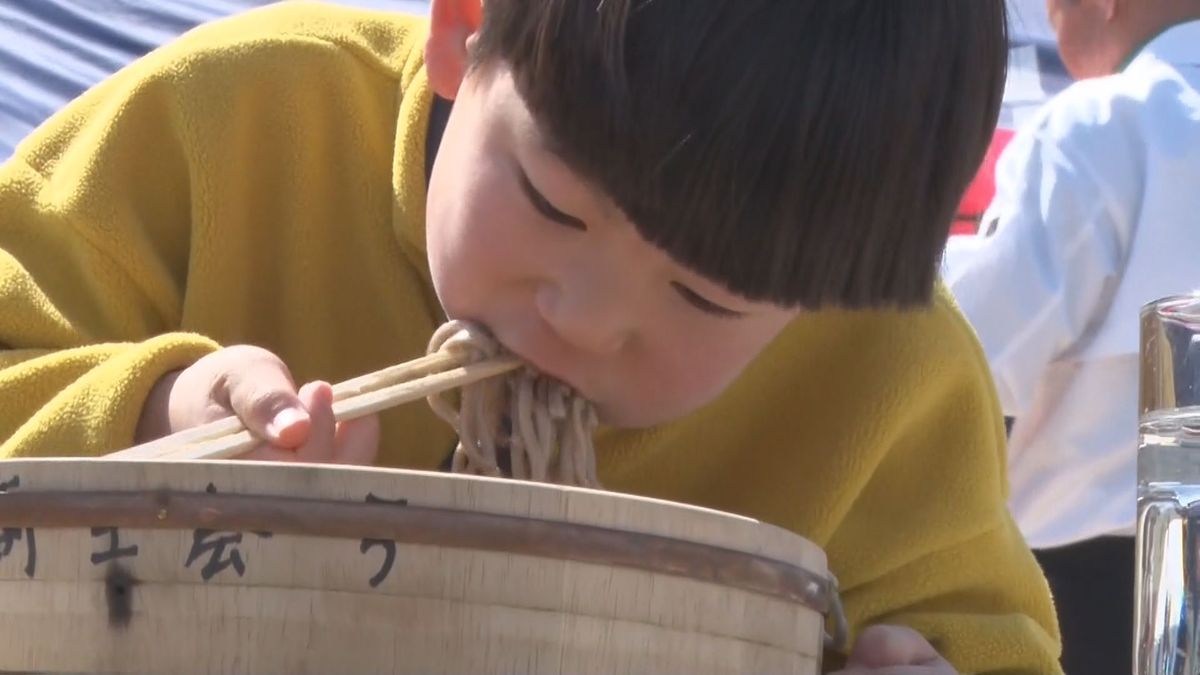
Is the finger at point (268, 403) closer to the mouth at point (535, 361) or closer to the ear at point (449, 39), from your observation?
the mouth at point (535, 361)

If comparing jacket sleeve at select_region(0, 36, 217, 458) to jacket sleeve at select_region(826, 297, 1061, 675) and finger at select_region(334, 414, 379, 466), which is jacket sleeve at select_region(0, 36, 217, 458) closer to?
finger at select_region(334, 414, 379, 466)

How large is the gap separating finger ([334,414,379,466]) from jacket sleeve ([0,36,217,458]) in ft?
0.28

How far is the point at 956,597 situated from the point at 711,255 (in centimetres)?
32

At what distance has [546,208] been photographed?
75 centimetres

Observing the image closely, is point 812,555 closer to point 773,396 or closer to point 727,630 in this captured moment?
point 727,630

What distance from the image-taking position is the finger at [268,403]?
2.21ft

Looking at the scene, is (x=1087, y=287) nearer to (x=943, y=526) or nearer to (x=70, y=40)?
(x=943, y=526)

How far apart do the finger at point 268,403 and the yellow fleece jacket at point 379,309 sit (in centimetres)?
22

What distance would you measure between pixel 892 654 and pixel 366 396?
0.26 meters

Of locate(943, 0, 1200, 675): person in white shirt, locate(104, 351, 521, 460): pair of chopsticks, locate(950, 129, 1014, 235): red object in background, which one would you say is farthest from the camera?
locate(950, 129, 1014, 235): red object in background

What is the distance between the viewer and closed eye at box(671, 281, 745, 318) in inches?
30.1

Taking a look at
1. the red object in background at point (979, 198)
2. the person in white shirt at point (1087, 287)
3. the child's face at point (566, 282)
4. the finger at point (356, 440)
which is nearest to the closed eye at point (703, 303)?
the child's face at point (566, 282)

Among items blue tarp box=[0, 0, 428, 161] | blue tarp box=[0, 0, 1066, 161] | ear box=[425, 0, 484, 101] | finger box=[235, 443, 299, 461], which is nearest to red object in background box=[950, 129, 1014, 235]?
blue tarp box=[0, 0, 1066, 161]

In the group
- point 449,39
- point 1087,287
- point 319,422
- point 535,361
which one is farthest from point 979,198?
point 319,422
